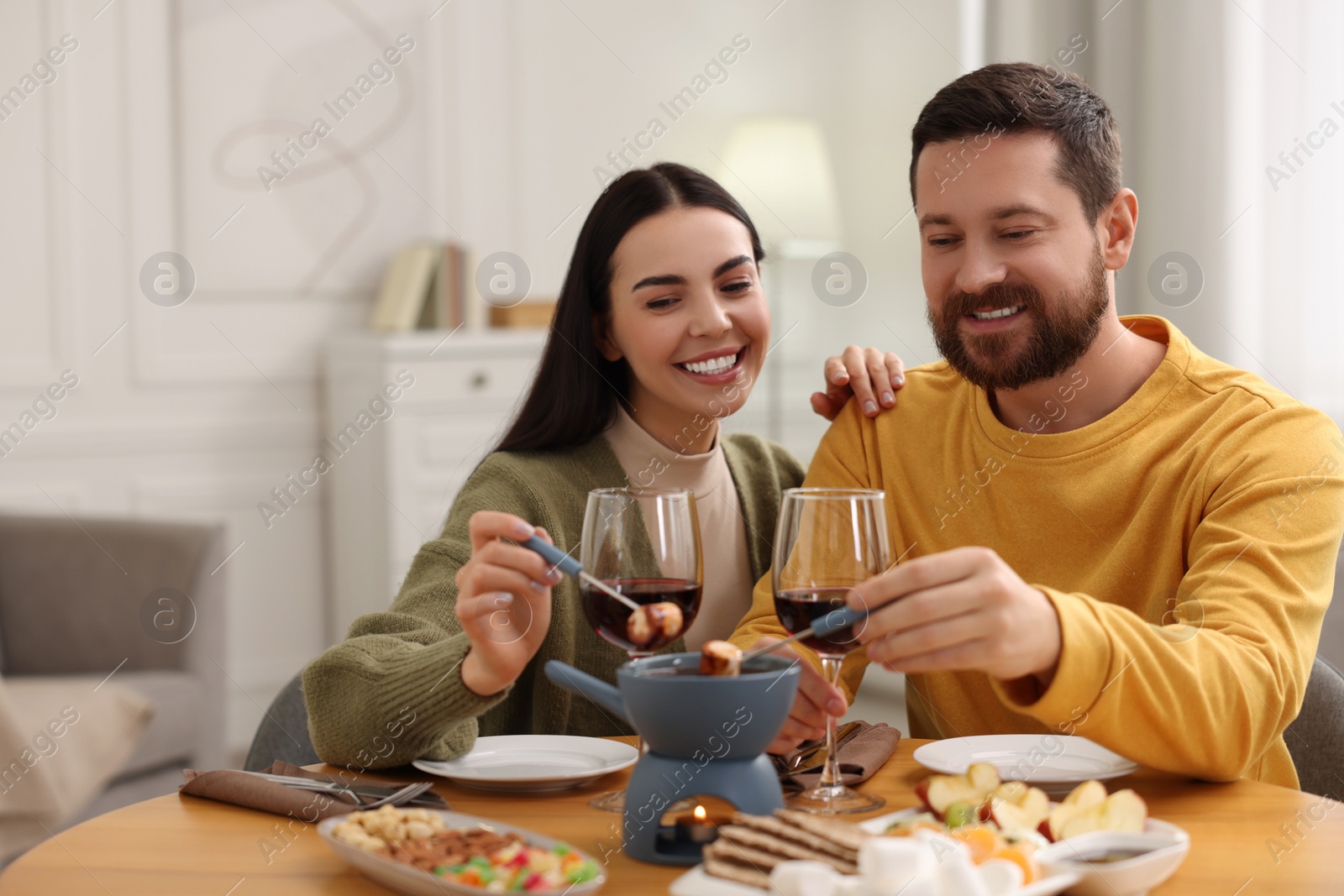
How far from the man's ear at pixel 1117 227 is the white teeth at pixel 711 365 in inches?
20.6

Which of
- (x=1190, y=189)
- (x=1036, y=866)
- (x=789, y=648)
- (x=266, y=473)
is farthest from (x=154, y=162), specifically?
(x=1036, y=866)

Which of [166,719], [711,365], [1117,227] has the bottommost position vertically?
[166,719]

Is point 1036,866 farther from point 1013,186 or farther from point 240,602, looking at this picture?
point 240,602

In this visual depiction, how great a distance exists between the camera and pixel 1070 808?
0.95 metres

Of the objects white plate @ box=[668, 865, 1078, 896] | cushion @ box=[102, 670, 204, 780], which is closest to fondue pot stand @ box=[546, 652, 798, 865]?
white plate @ box=[668, 865, 1078, 896]

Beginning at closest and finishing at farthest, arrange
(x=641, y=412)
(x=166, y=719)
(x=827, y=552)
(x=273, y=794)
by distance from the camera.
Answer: (x=827, y=552)
(x=273, y=794)
(x=641, y=412)
(x=166, y=719)

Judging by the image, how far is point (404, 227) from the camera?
4211mm

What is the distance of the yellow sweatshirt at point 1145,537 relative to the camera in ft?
3.70

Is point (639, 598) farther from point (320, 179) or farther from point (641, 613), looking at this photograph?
point (320, 179)

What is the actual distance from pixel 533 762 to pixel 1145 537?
2.55 ft

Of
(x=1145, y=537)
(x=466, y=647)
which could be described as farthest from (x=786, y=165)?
(x=466, y=647)

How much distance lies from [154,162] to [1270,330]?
3.12m

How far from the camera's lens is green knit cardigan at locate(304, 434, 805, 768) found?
4.19 feet

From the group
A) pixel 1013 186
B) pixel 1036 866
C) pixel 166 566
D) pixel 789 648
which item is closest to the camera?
pixel 1036 866
